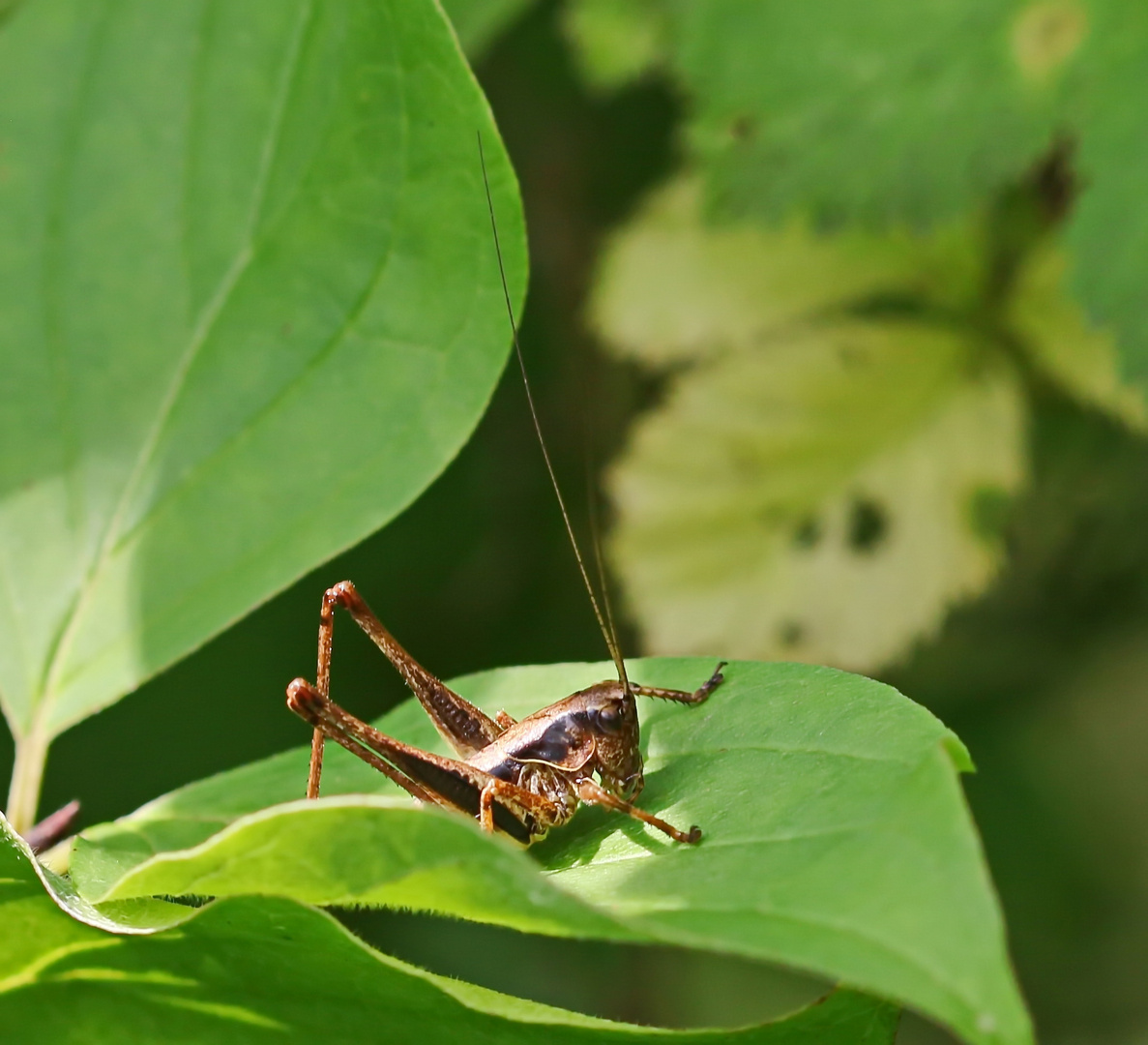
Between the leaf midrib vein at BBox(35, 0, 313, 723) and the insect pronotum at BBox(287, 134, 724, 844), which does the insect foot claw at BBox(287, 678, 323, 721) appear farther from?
the leaf midrib vein at BBox(35, 0, 313, 723)

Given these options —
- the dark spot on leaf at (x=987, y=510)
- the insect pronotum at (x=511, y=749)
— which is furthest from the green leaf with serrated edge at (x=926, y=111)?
the insect pronotum at (x=511, y=749)

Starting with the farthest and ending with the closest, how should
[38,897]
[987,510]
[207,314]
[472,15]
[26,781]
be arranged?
[987,510], [472,15], [207,314], [26,781], [38,897]

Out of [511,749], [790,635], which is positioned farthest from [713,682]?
[790,635]

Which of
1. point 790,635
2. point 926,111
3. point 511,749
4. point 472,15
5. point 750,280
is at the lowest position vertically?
point 790,635

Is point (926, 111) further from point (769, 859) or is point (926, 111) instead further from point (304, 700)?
point (769, 859)

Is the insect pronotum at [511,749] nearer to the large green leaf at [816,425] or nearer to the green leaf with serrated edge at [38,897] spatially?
the green leaf with serrated edge at [38,897]

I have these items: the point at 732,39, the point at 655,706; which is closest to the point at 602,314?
the point at 732,39

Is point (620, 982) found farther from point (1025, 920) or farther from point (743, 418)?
point (743, 418)
